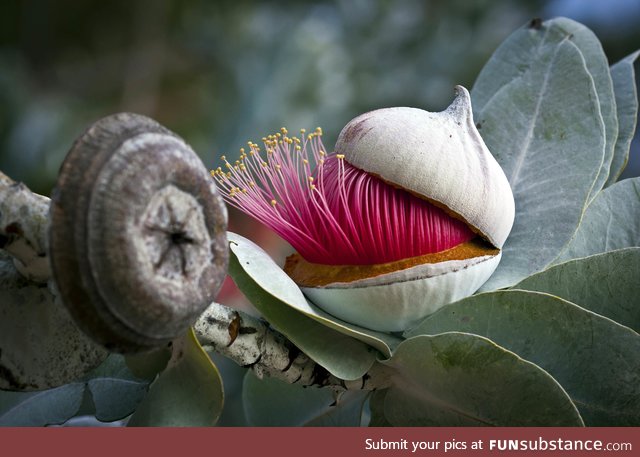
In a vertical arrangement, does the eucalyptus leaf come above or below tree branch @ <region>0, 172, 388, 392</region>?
below

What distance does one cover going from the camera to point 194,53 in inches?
140

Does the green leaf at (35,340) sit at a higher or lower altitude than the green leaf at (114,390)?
higher

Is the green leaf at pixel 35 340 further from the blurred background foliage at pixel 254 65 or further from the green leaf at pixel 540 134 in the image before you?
the blurred background foliage at pixel 254 65

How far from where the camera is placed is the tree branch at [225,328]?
1.52ft

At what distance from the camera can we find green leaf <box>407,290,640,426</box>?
1.81ft

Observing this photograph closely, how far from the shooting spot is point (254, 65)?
2684 millimetres

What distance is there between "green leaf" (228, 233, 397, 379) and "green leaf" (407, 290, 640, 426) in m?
0.06

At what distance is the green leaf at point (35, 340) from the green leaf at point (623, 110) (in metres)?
0.47

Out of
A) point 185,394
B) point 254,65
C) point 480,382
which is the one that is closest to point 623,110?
point 480,382

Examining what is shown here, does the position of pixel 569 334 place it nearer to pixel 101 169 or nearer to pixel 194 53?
pixel 101 169

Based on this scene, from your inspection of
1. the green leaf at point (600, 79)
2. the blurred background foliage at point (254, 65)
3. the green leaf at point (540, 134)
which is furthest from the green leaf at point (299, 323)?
the blurred background foliage at point (254, 65)

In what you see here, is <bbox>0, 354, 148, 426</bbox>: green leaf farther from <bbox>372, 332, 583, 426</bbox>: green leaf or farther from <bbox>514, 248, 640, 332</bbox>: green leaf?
<bbox>514, 248, 640, 332</bbox>: green leaf

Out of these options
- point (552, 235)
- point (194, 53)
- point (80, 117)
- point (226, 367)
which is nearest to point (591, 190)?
point (552, 235)

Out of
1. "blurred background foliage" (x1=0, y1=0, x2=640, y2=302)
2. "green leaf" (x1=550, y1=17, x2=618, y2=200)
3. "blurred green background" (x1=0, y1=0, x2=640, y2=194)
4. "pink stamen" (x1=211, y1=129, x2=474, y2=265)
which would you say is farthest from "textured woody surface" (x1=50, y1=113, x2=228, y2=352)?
"blurred green background" (x1=0, y1=0, x2=640, y2=194)
